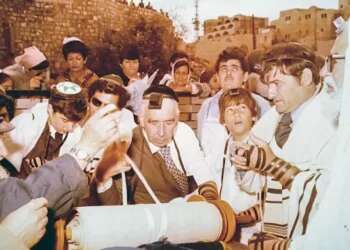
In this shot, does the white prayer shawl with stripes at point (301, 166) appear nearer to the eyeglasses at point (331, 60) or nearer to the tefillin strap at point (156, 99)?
the eyeglasses at point (331, 60)

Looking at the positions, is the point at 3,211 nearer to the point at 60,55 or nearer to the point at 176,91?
the point at 60,55

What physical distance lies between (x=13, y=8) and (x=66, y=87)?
0.44 metres

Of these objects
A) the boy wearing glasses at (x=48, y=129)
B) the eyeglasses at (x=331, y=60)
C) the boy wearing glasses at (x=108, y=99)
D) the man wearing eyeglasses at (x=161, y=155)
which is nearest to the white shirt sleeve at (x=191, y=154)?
the man wearing eyeglasses at (x=161, y=155)

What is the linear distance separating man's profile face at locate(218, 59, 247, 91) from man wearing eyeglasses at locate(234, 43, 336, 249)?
0.42ft

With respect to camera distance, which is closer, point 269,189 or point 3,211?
point 3,211

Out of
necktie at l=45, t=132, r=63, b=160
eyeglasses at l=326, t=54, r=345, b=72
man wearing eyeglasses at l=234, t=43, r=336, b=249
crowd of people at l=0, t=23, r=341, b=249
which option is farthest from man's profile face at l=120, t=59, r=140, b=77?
eyeglasses at l=326, t=54, r=345, b=72

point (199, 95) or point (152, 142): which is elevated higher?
point (199, 95)

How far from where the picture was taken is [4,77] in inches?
121

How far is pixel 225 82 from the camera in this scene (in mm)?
3287

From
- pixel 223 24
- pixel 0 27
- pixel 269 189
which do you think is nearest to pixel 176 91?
pixel 223 24

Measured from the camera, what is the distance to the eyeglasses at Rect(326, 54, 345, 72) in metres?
3.32

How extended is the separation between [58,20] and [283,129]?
4.06 feet

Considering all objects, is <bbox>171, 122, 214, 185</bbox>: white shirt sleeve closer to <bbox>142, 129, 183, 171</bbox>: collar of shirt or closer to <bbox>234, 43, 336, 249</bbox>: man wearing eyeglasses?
<bbox>142, 129, 183, 171</bbox>: collar of shirt

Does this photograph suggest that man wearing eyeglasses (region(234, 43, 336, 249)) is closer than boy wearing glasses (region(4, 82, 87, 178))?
No
